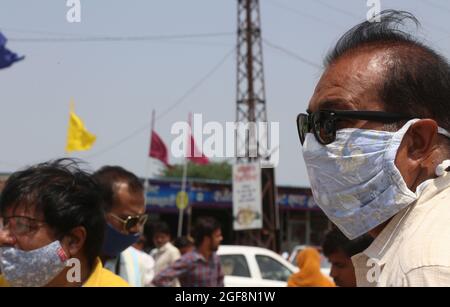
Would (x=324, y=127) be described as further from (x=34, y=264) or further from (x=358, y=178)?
(x=34, y=264)

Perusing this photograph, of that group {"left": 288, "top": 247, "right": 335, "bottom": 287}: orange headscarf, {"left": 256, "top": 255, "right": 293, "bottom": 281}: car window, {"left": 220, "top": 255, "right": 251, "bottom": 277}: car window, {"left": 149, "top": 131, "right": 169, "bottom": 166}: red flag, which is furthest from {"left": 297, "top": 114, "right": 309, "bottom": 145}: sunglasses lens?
{"left": 149, "top": 131, "right": 169, "bottom": 166}: red flag

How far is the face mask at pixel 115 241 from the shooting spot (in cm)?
380

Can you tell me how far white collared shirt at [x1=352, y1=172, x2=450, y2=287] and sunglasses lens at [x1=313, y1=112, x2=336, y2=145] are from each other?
26cm

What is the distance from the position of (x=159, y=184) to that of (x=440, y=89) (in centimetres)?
2184

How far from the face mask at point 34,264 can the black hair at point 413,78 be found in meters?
1.41

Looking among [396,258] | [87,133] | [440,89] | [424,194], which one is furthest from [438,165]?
[87,133]

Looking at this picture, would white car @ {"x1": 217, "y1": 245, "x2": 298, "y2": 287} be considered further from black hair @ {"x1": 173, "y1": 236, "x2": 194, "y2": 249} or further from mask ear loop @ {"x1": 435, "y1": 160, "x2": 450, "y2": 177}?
mask ear loop @ {"x1": 435, "y1": 160, "x2": 450, "y2": 177}

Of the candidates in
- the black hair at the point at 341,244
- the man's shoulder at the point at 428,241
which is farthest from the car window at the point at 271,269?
the man's shoulder at the point at 428,241

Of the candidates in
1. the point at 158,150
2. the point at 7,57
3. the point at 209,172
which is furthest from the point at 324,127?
the point at 209,172

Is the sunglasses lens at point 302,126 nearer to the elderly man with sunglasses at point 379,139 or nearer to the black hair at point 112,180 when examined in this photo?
the elderly man with sunglasses at point 379,139

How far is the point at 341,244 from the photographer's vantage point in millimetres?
4109

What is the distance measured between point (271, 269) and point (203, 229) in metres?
4.14

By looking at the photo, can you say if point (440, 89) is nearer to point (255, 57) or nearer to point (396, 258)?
point (396, 258)

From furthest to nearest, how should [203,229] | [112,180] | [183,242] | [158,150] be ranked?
[158,150] < [183,242] < [203,229] < [112,180]
